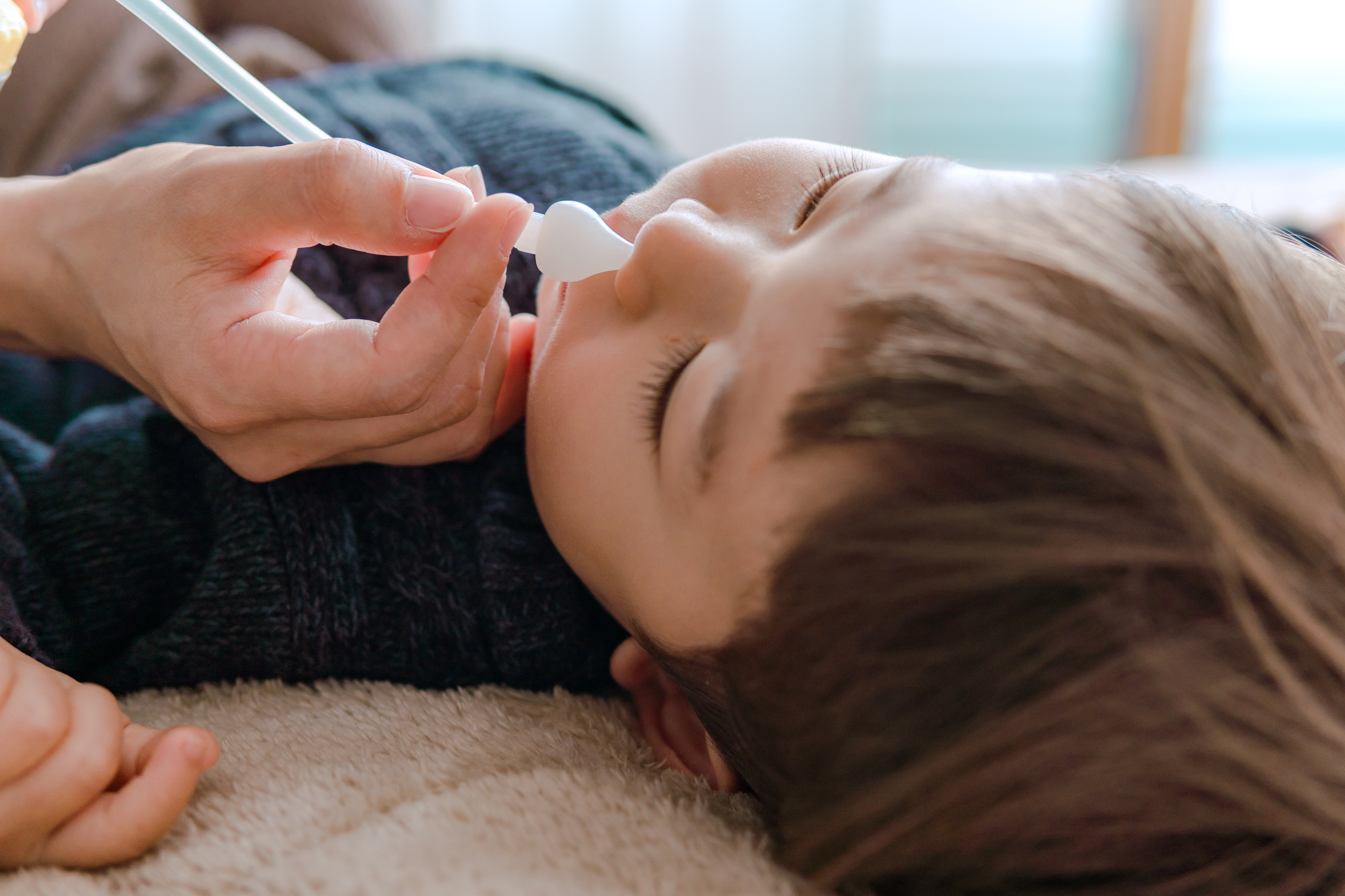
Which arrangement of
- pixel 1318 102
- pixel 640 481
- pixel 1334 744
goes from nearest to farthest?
pixel 1334 744, pixel 640 481, pixel 1318 102

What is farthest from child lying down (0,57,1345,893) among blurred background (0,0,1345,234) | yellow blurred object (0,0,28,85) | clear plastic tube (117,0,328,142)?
blurred background (0,0,1345,234)

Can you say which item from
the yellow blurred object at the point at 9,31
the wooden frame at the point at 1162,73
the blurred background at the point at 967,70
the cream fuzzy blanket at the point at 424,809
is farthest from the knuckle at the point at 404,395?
the wooden frame at the point at 1162,73

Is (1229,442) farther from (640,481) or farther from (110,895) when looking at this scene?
(110,895)

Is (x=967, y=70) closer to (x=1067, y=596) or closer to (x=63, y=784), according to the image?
(x=1067, y=596)

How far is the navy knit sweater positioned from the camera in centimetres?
75

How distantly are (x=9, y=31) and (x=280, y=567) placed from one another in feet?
1.41

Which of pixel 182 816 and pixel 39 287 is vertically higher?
pixel 39 287

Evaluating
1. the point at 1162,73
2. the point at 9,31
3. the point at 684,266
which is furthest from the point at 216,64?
the point at 1162,73

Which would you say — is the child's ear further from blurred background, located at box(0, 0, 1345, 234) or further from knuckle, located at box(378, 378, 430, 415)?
blurred background, located at box(0, 0, 1345, 234)

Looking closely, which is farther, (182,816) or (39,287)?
(39,287)

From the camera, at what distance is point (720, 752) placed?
678mm

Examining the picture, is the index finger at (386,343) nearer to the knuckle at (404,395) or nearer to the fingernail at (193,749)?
the knuckle at (404,395)

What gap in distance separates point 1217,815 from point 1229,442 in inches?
7.4

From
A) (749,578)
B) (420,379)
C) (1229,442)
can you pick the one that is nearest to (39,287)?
(420,379)
